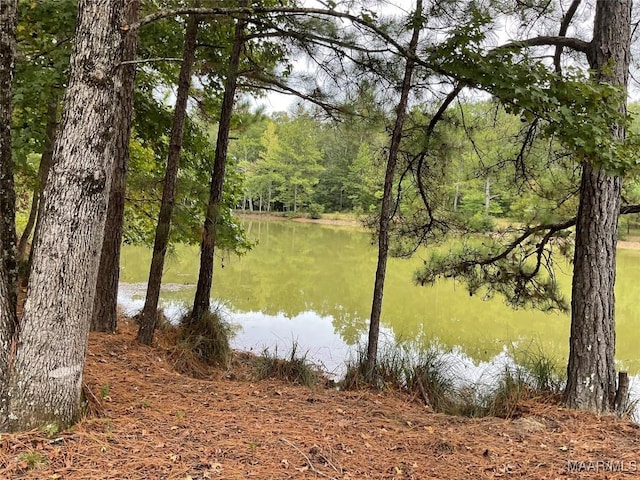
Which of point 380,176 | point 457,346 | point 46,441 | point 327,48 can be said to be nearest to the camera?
point 46,441

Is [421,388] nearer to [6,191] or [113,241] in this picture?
[113,241]

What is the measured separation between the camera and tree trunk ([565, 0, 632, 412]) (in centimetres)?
343

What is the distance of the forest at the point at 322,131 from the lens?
2102 mm

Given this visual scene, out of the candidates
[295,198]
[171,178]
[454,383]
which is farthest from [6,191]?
[295,198]

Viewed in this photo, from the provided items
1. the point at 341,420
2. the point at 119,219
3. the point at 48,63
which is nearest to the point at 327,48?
the point at 119,219

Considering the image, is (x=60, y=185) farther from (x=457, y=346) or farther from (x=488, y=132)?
(x=457, y=346)

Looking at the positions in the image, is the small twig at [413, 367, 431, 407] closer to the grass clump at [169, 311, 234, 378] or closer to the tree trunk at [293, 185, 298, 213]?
the grass clump at [169, 311, 234, 378]

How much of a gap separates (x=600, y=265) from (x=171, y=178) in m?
3.42

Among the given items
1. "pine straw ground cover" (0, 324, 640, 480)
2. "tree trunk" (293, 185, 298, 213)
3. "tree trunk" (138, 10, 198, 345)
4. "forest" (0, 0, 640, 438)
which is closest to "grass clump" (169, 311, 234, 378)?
"forest" (0, 0, 640, 438)

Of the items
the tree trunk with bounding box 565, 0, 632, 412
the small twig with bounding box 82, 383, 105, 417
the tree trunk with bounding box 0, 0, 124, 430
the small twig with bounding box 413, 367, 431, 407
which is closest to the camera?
the tree trunk with bounding box 0, 0, 124, 430

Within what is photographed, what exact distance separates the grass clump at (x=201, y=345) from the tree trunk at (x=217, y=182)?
0.11 meters

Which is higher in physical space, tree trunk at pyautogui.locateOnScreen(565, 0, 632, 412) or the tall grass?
tree trunk at pyautogui.locateOnScreen(565, 0, 632, 412)

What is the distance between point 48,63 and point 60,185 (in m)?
3.31

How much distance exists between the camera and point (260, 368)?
436cm
